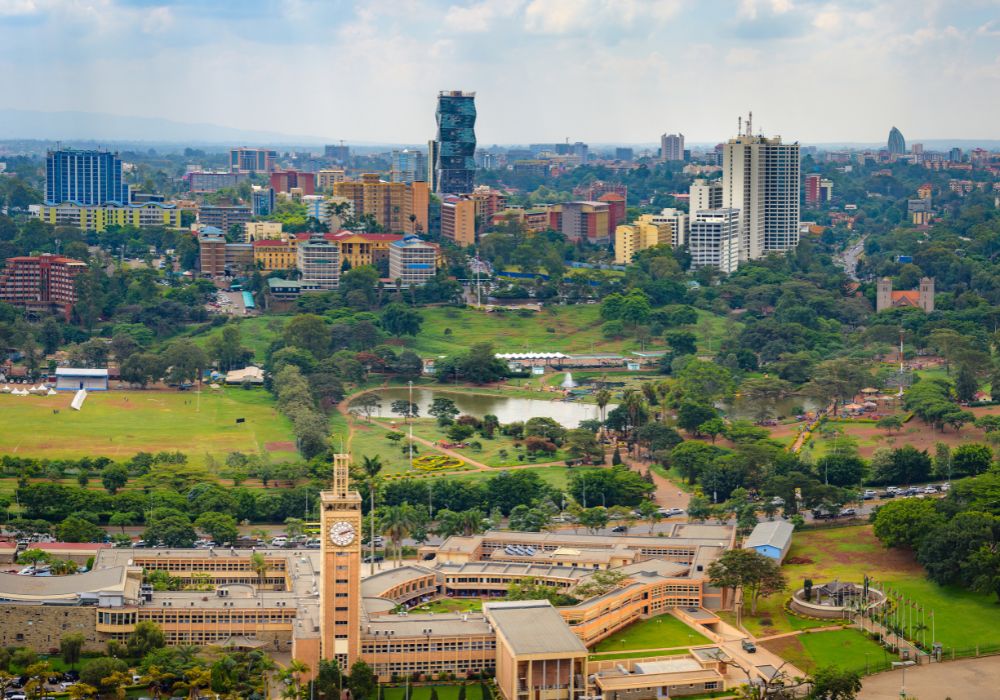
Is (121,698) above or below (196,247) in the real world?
below

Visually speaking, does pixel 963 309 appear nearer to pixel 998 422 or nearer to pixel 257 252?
pixel 998 422

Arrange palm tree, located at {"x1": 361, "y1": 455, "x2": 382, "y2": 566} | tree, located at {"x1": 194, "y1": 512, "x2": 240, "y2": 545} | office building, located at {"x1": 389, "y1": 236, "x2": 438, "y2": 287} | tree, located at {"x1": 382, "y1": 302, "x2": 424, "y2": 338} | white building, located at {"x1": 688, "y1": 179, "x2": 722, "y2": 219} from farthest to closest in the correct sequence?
white building, located at {"x1": 688, "y1": 179, "x2": 722, "y2": 219}, office building, located at {"x1": 389, "y1": 236, "x2": 438, "y2": 287}, tree, located at {"x1": 382, "y1": 302, "x2": 424, "y2": 338}, palm tree, located at {"x1": 361, "y1": 455, "x2": 382, "y2": 566}, tree, located at {"x1": 194, "y1": 512, "x2": 240, "y2": 545}

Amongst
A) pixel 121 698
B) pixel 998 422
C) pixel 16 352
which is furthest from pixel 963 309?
pixel 121 698

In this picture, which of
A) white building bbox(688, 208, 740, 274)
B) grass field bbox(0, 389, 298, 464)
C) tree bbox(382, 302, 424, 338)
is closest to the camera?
grass field bbox(0, 389, 298, 464)

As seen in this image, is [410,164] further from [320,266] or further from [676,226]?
[320,266]

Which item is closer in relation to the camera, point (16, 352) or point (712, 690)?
point (712, 690)

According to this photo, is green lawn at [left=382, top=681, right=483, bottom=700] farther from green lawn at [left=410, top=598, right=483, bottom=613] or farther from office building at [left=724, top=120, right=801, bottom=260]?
office building at [left=724, top=120, right=801, bottom=260]

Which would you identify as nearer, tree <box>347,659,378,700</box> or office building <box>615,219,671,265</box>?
tree <box>347,659,378,700</box>

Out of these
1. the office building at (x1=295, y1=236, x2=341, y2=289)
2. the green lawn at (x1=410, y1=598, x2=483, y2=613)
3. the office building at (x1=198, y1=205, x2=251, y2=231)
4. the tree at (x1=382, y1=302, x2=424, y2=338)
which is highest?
the office building at (x1=198, y1=205, x2=251, y2=231)

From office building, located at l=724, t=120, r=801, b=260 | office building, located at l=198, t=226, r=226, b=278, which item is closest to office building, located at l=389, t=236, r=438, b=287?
office building, located at l=198, t=226, r=226, b=278
